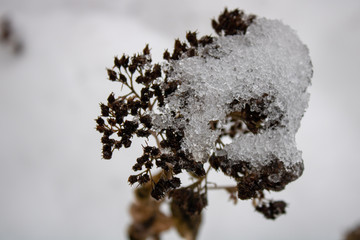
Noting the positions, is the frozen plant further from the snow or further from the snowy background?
the snowy background

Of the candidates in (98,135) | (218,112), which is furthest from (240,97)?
(98,135)

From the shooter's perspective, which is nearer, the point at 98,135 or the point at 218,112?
the point at 218,112

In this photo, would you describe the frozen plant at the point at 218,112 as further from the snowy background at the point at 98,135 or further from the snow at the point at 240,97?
the snowy background at the point at 98,135

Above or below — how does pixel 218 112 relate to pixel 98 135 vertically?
below

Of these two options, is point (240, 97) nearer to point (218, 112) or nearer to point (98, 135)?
point (218, 112)

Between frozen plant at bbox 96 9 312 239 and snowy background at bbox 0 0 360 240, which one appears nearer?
frozen plant at bbox 96 9 312 239

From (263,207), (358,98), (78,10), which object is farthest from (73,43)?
(358,98)

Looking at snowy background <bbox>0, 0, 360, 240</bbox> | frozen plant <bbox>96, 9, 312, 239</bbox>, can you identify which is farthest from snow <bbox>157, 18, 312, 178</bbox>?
snowy background <bbox>0, 0, 360, 240</bbox>

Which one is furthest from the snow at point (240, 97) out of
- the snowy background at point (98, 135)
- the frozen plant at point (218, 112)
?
the snowy background at point (98, 135)

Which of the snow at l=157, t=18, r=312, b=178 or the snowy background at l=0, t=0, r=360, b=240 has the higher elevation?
the snowy background at l=0, t=0, r=360, b=240
